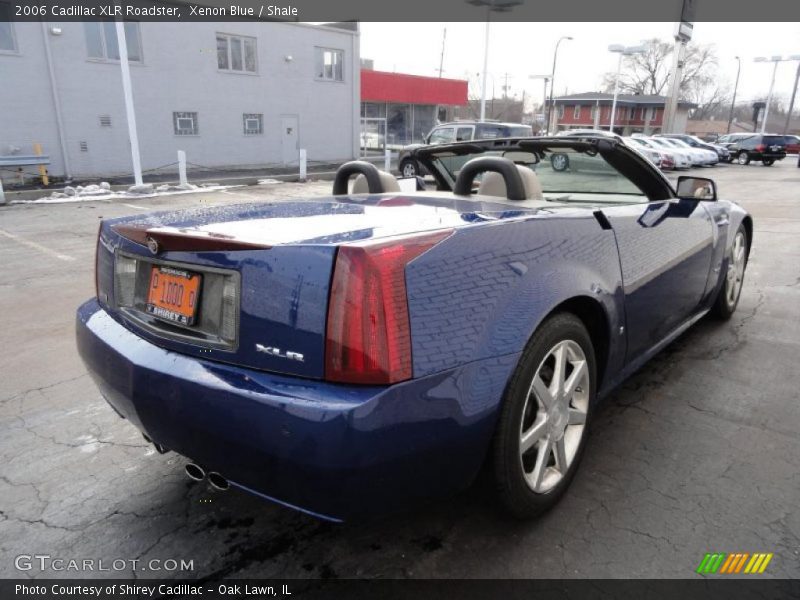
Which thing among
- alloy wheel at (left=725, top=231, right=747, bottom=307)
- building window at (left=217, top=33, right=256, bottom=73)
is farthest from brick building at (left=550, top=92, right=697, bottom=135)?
alloy wheel at (left=725, top=231, right=747, bottom=307)

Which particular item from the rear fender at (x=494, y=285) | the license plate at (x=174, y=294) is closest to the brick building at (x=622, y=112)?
the rear fender at (x=494, y=285)

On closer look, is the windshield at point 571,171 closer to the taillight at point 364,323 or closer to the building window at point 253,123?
the taillight at point 364,323

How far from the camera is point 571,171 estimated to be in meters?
3.70

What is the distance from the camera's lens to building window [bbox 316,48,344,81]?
2569 cm

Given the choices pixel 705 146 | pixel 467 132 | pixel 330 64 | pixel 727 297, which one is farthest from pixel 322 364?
pixel 705 146

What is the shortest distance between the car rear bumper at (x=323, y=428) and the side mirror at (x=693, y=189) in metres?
2.28

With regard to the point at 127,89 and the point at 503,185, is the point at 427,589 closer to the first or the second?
the point at 503,185

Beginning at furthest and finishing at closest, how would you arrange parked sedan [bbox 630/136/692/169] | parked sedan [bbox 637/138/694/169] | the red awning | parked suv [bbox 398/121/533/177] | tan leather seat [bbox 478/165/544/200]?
the red awning, parked sedan [bbox 637/138/694/169], parked sedan [bbox 630/136/692/169], parked suv [bbox 398/121/533/177], tan leather seat [bbox 478/165/544/200]

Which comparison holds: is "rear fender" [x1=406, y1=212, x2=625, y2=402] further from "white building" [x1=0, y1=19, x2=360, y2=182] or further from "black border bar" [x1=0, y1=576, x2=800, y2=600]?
"white building" [x1=0, y1=19, x2=360, y2=182]

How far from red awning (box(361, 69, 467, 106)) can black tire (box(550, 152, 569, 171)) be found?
2813cm

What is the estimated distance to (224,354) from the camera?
5.92ft

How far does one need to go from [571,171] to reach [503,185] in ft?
3.67

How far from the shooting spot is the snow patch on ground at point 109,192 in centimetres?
1372

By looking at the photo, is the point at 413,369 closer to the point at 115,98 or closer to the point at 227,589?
the point at 227,589
